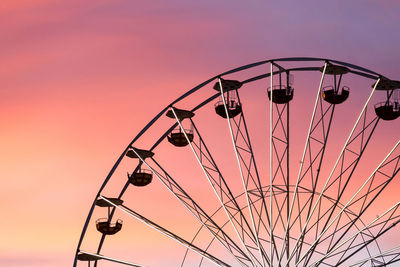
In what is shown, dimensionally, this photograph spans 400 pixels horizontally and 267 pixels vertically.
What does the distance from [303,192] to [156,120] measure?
9542 millimetres

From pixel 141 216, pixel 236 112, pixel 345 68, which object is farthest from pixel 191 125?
pixel 345 68

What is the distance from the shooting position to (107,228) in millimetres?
36719

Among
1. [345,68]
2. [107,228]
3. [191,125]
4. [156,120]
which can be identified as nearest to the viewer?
[345,68]

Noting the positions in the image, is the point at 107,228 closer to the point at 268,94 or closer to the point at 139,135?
the point at 139,135

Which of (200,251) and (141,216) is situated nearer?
(200,251)

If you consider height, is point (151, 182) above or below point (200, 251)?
above

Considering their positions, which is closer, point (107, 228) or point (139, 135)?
point (139, 135)

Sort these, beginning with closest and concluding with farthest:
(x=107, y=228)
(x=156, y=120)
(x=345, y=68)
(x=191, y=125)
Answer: (x=345, y=68), (x=156, y=120), (x=191, y=125), (x=107, y=228)

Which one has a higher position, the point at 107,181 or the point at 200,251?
the point at 107,181

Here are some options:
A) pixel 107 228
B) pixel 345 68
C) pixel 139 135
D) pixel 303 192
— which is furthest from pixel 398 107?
pixel 107 228

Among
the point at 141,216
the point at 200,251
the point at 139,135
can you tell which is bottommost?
the point at 200,251

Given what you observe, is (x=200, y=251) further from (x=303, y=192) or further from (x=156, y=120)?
(x=303, y=192)

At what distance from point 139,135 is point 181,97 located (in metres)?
2.79

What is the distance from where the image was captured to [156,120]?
3069cm
